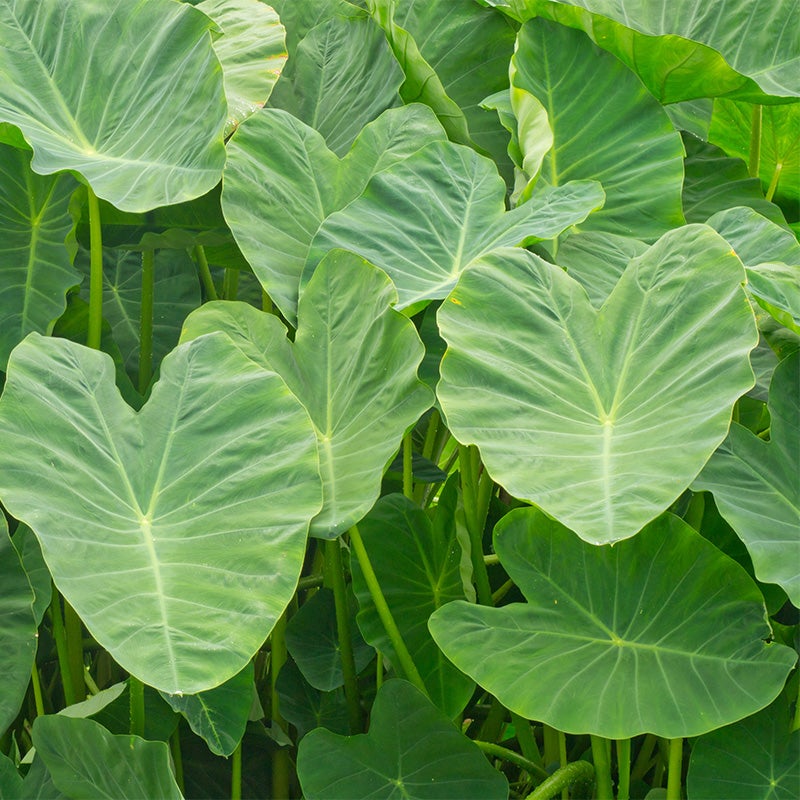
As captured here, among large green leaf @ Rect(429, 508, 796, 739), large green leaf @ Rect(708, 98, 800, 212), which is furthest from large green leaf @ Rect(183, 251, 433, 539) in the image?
large green leaf @ Rect(708, 98, 800, 212)

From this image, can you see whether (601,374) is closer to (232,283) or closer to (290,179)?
(290,179)

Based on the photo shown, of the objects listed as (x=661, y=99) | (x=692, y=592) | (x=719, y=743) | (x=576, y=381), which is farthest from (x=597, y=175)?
(x=719, y=743)

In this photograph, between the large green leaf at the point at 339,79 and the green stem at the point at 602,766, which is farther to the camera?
the large green leaf at the point at 339,79

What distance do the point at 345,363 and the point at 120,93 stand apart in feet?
1.48

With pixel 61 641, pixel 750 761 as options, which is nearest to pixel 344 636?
pixel 61 641

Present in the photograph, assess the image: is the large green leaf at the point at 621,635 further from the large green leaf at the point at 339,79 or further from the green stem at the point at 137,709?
the large green leaf at the point at 339,79

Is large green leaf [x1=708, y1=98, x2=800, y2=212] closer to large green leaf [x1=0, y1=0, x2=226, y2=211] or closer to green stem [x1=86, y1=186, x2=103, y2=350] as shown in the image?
large green leaf [x1=0, y1=0, x2=226, y2=211]

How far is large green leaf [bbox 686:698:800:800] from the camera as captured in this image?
38.9 inches

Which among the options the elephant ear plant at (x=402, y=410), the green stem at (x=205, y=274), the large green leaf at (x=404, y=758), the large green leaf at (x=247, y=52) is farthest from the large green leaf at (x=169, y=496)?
the green stem at (x=205, y=274)

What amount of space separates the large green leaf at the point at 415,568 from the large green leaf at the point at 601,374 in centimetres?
31

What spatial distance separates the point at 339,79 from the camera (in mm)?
1414

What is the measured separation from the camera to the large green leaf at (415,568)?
1.18 metres

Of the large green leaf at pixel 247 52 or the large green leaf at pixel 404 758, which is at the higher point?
the large green leaf at pixel 247 52

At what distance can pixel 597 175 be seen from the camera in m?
1.29
